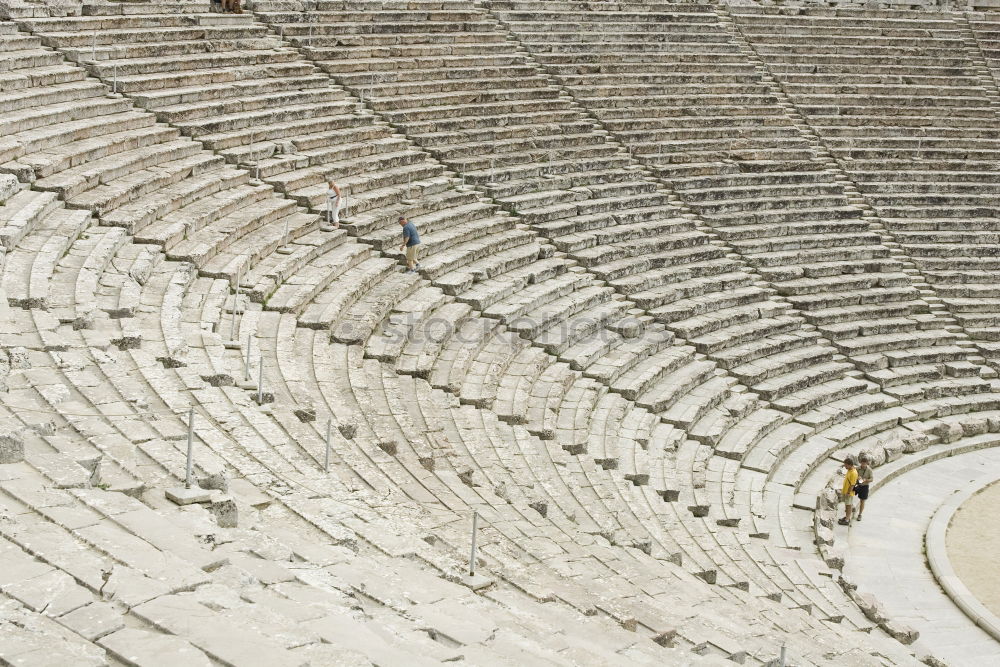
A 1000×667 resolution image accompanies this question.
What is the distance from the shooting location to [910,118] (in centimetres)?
2616

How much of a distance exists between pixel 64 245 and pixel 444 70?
1042cm

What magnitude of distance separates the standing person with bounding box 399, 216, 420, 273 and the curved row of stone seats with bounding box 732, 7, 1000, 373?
34.2 ft

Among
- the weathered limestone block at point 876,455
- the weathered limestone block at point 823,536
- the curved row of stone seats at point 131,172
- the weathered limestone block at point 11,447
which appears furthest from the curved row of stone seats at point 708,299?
the weathered limestone block at point 11,447

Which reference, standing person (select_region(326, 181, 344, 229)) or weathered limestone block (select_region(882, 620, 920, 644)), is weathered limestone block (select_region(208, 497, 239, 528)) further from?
standing person (select_region(326, 181, 344, 229))

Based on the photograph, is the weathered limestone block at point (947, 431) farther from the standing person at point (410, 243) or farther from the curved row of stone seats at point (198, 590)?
the curved row of stone seats at point (198, 590)

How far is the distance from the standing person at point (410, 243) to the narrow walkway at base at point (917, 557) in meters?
6.77

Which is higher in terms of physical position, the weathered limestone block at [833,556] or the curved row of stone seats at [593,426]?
the curved row of stone seats at [593,426]

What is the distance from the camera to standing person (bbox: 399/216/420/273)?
55.3 feet

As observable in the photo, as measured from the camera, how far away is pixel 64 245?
523 inches

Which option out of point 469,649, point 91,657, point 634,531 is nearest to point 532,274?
point 634,531

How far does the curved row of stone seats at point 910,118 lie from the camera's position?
78.3ft

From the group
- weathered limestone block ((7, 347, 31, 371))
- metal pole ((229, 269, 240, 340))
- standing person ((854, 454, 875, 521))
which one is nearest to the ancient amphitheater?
weathered limestone block ((7, 347, 31, 371))

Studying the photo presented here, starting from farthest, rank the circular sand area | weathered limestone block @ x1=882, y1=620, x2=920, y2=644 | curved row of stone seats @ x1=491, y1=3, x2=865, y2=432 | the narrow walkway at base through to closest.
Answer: curved row of stone seats @ x1=491, y1=3, x2=865, y2=432 < the circular sand area < the narrow walkway at base < weathered limestone block @ x1=882, y1=620, x2=920, y2=644

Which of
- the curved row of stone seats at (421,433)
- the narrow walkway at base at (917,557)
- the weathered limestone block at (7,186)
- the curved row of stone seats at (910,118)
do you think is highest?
the curved row of stone seats at (910,118)
